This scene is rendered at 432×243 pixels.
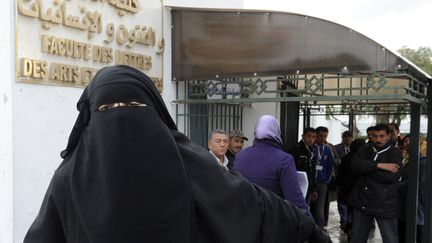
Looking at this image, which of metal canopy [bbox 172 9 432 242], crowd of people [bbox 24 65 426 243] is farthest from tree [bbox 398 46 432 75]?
crowd of people [bbox 24 65 426 243]

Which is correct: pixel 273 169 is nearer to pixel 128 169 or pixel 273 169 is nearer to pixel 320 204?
pixel 128 169

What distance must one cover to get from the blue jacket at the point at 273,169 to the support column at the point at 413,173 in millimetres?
2350

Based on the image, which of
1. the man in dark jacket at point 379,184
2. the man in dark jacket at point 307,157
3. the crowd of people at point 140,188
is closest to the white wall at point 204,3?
the man in dark jacket at point 307,157

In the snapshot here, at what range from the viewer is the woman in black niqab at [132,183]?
1.42 meters

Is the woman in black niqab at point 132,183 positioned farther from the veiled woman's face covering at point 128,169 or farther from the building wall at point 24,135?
the building wall at point 24,135

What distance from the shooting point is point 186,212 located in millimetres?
1491

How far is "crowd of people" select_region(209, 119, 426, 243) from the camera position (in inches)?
128

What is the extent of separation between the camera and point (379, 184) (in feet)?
15.9

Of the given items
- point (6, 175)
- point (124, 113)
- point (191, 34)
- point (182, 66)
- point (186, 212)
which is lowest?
point (6, 175)

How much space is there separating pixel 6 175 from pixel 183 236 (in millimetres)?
2754

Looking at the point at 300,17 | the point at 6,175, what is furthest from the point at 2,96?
the point at 300,17

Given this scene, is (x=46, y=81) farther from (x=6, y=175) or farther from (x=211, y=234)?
(x=211, y=234)

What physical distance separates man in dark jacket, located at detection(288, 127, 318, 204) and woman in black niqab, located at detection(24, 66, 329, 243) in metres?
4.53

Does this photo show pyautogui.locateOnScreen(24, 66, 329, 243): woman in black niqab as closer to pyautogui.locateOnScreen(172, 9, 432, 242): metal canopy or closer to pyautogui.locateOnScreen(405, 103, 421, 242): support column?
pyautogui.locateOnScreen(172, 9, 432, 242): metal canopy
